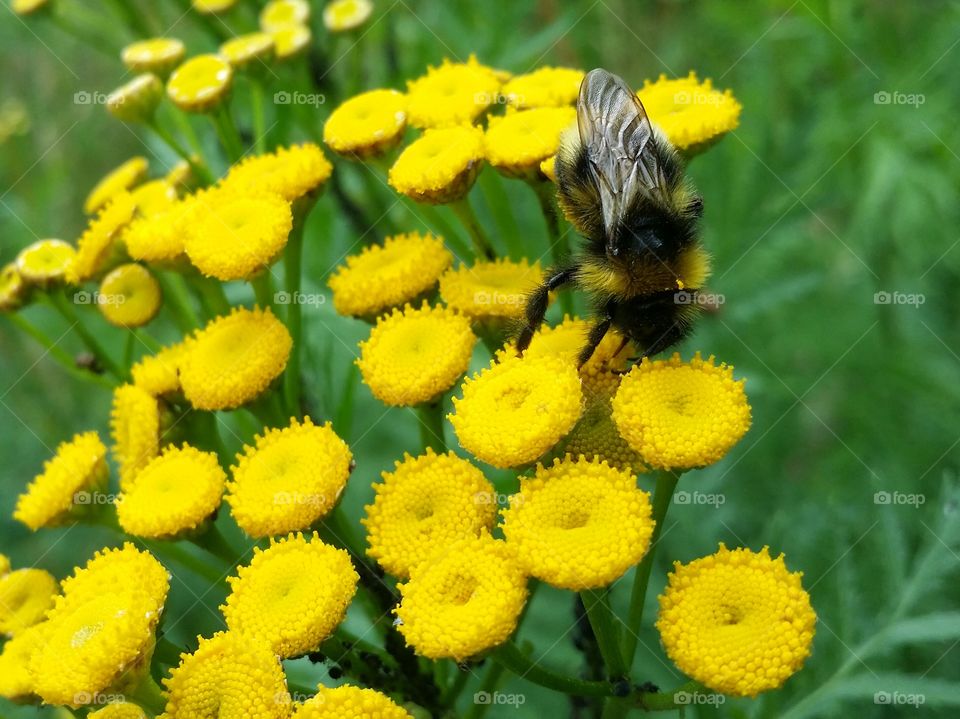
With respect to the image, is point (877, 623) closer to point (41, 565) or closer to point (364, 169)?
point (364, 169)

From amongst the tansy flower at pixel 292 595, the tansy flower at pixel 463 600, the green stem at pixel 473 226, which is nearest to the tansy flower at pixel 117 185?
the green stem at pixel 473 226

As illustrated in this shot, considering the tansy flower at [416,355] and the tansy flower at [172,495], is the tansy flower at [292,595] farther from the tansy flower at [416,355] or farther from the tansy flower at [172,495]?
the tansy flower at [416,355]

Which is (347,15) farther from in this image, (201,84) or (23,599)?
(23,599)

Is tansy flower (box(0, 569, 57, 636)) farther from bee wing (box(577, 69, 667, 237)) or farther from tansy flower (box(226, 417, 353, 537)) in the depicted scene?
bee wing (box(577, 69, 667, 237))

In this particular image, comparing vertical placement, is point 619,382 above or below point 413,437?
above

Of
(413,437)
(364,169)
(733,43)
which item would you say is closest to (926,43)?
(733,43)
